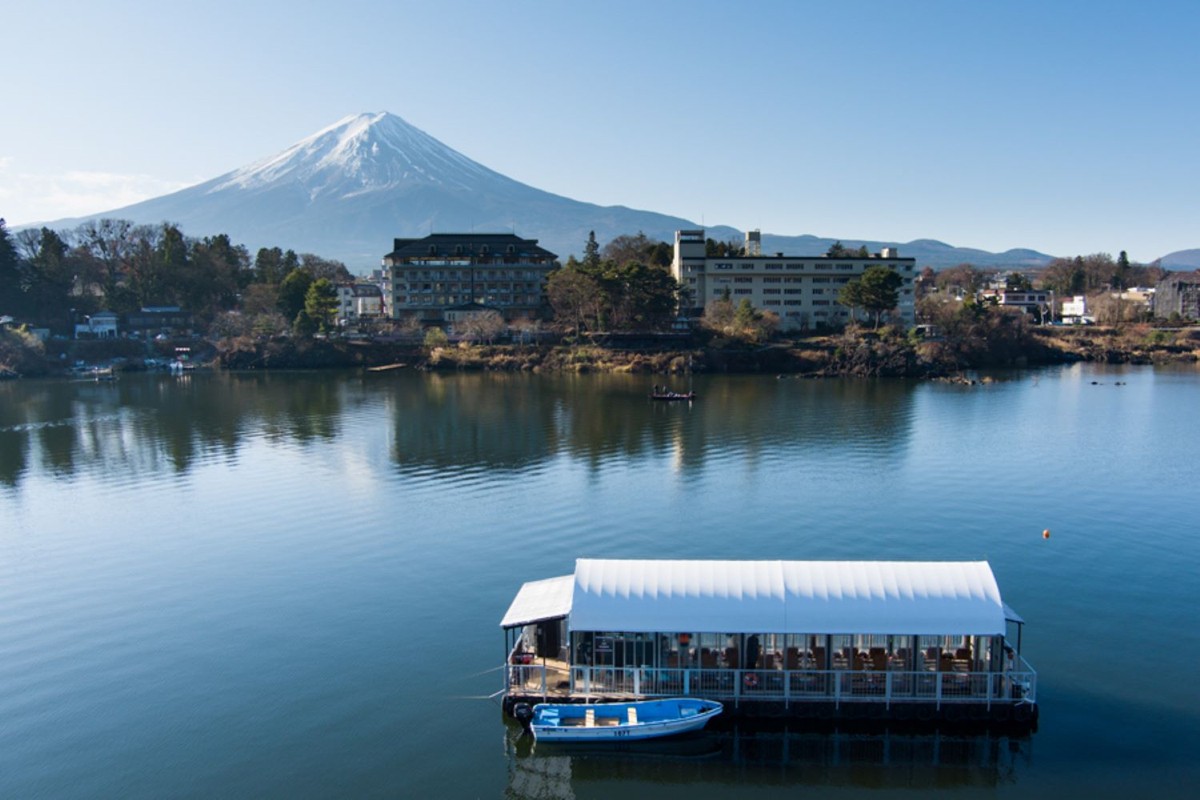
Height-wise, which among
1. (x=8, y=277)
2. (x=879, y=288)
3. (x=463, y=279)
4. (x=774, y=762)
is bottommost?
(x=774, y=762)

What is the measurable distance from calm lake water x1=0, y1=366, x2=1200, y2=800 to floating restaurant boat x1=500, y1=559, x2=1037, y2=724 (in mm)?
558

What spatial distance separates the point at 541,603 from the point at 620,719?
7.05 ft

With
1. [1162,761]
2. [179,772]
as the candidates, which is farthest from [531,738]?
[1162,761]

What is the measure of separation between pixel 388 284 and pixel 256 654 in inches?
2798

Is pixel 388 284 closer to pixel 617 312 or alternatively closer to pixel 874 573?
pixel 617 312

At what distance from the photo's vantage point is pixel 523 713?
40.0 ft

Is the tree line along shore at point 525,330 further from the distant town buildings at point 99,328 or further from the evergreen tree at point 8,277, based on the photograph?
the distant town buildings at point 99,328

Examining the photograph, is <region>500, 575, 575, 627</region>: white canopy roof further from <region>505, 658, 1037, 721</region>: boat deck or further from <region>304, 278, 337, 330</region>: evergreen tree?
<region>304, 278, 337, 330</region>: evergreen tree

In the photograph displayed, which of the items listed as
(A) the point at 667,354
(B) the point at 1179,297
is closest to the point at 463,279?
(A) the point at 667,354

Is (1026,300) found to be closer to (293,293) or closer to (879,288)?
(879,288)

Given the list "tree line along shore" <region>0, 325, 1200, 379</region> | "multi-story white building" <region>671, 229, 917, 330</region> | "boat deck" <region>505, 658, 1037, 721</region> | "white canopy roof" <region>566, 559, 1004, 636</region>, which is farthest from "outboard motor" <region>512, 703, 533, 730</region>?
"multi-story white building" <region>671, 229, 917, 330</region>

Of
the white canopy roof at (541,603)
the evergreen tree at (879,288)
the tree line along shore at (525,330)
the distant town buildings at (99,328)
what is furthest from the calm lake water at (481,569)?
the distant town buildings at (99,328)

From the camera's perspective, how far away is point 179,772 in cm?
1150

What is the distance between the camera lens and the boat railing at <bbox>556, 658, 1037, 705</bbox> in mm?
11883
